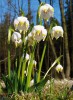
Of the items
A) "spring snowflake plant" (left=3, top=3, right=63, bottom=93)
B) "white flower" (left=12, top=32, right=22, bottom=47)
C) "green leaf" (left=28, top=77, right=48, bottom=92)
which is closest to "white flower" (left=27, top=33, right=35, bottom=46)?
"spring snowflake plant" (left=3, top=3, right=63, bottom=93)

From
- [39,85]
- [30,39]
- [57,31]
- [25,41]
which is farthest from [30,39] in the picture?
[39,85]

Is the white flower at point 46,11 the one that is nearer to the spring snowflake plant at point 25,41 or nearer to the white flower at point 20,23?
the spring snowflake plant at point 25,41

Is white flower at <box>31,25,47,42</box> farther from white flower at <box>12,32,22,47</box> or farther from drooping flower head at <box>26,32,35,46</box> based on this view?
white flower at <box>12,32,22,47</box>

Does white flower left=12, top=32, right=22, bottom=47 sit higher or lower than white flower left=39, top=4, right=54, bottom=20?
lower

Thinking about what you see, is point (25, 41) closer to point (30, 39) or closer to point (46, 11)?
point (30, 39)

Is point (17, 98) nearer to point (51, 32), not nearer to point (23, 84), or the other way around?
point (23, 84)

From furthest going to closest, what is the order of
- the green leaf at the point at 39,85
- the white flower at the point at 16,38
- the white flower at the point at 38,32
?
1. the white flower at the point at 16,38
2. the green leaf at the point at 39,85
3. the white flower at the point at 38,32

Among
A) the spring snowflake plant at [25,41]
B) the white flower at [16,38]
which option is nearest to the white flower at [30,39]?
the spring snowflake plant at [25,41]

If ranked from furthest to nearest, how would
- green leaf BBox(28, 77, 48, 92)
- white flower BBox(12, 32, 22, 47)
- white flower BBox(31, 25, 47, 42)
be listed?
white flower BBox(12, 32, 22, 47), green leaf BBox(28, 77, 48, 92), white flower BBox(31, 25, 47, 42)
